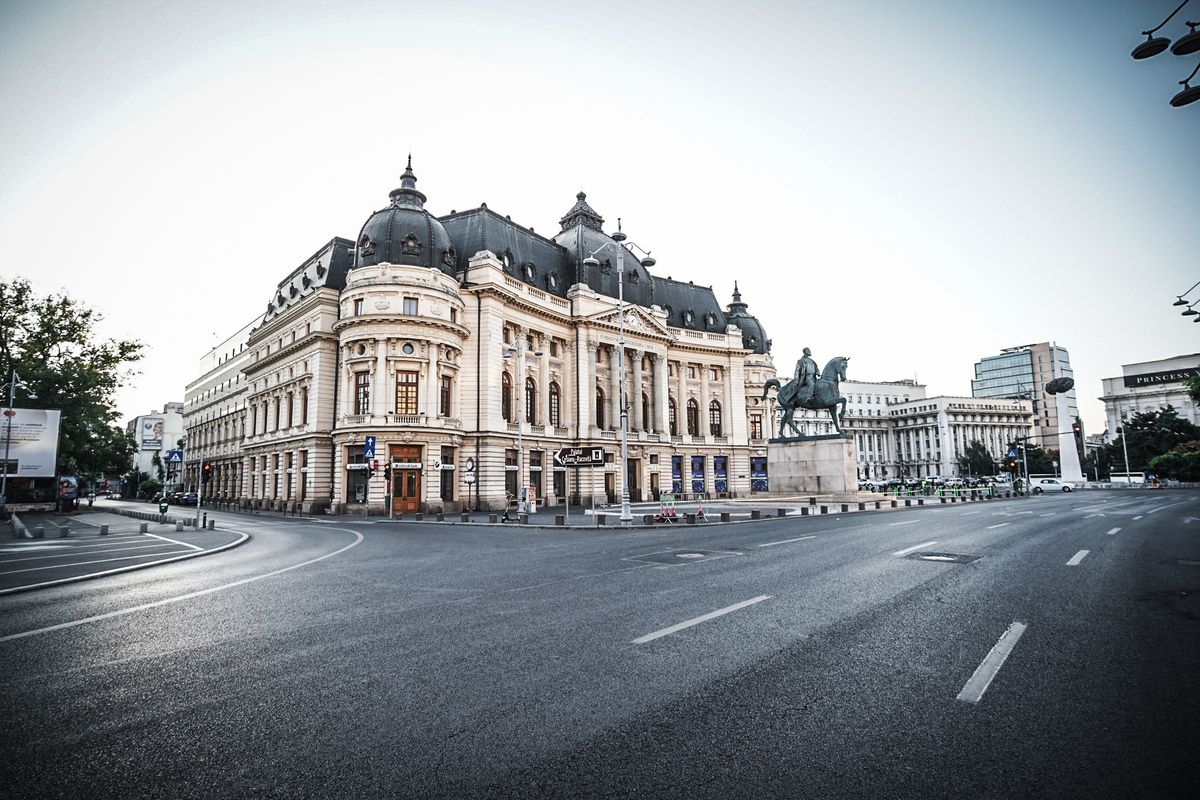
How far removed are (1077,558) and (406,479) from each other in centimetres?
3760

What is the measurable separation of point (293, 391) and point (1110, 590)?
5556 cm

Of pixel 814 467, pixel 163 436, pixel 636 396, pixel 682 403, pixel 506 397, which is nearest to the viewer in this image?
pixel 814 467

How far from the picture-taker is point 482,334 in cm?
4606

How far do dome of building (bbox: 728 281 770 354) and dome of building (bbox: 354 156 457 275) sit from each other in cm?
4504

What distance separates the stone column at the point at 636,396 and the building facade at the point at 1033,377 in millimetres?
132780

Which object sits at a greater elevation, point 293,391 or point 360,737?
point 293,391

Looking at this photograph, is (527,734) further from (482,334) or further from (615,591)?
(482,334)

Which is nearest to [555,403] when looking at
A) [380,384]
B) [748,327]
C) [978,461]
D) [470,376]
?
[470,376]

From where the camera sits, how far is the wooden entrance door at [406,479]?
41.0 metres

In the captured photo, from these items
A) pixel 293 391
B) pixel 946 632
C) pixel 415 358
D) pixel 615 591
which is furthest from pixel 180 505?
pixel 946 632

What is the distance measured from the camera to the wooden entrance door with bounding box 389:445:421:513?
4103 cm

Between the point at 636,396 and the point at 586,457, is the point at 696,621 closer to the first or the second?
the point at 586,457

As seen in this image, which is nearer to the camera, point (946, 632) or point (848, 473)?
point (946, 632)

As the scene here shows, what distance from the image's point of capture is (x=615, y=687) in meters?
4.99
